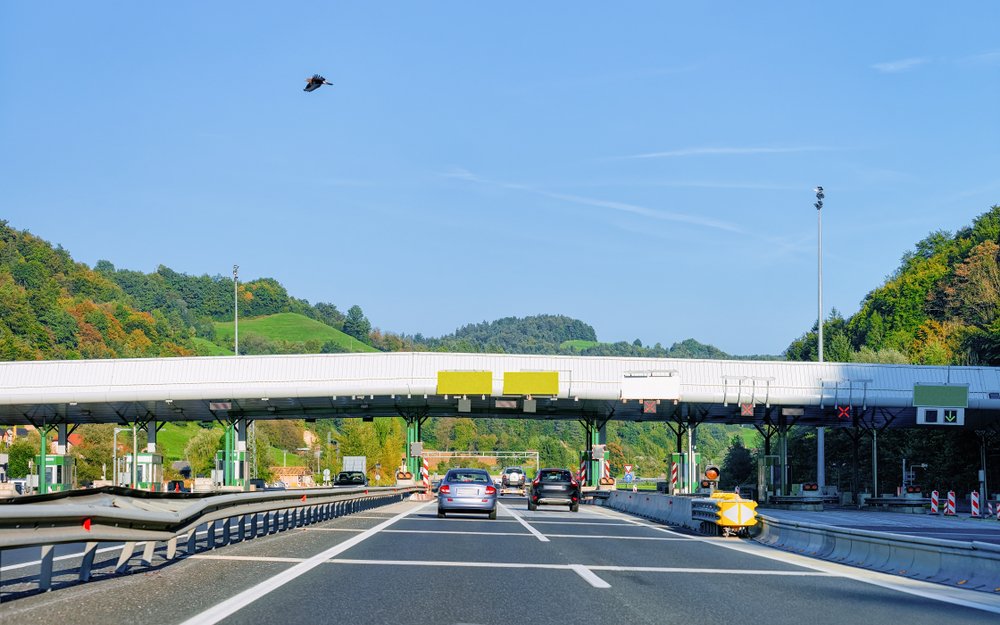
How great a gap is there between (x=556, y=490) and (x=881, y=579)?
2753 cm

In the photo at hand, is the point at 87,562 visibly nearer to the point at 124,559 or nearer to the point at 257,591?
the point at 124,559

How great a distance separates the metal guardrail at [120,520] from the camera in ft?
35.1

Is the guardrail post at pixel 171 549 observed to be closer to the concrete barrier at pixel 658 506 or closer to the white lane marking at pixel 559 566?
the white lane marking at pixel 559 566

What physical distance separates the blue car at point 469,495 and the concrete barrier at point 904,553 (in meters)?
11.1

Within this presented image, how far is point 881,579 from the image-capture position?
15.6 metres

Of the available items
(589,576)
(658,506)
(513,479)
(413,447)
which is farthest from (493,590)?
(513,479)

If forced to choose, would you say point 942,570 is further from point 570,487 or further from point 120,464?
point 120,464

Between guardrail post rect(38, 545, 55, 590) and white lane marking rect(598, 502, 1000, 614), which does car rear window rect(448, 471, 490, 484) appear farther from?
guardrail post rect(38, 545, 55, 590)

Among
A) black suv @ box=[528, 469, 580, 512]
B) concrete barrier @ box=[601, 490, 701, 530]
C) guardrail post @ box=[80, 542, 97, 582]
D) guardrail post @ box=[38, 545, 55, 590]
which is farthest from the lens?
black suv @ box=[528, 469, 580, 512]

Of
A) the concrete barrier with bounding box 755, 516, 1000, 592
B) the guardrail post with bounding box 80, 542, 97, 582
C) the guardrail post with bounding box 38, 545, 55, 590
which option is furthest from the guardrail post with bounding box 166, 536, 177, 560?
the concrete barrier with bounding box 755, 516, 1000, 592

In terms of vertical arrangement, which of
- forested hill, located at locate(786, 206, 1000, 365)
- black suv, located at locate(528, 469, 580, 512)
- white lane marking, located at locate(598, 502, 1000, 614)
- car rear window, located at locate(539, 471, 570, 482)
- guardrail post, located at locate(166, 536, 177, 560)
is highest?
forested hill, located at locate(786, 206, 1000, 365)

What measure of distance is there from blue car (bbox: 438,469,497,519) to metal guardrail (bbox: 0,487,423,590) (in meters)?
10.1

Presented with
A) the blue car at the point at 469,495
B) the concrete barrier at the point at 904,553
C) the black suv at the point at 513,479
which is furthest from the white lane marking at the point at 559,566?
the black suv at the point at 513,479

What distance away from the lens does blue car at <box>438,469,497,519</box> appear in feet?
106
